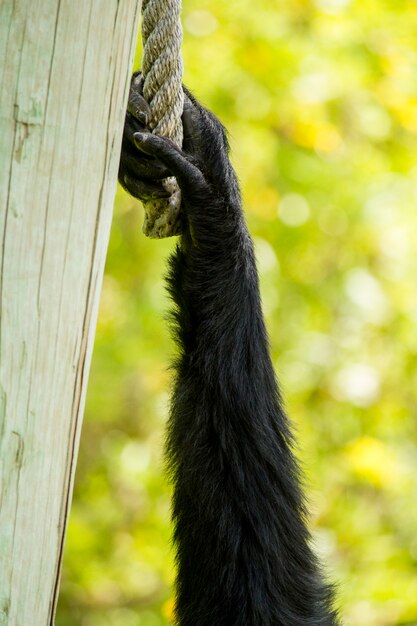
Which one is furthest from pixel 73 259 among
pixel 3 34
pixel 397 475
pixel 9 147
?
pixel 397 475

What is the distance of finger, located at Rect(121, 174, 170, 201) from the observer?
1.57m

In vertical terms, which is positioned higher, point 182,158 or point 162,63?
→ point 162,63

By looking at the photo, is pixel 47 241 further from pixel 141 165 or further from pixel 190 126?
pixel 190 126

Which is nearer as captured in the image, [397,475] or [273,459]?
[273,459]

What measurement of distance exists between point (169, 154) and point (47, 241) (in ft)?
1.13

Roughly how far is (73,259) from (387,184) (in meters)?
2.90

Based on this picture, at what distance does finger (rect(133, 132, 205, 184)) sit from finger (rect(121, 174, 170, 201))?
0.05 meters

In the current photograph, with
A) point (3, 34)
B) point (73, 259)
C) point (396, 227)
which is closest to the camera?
point (3, 34)

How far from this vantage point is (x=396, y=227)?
3859 millimetres

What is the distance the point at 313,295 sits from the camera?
4.26 metres

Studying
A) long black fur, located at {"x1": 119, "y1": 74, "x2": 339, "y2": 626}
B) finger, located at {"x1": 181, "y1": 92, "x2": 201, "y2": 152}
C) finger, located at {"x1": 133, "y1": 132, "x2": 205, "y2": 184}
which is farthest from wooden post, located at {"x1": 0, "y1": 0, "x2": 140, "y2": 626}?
long black fur, located at {"x1": 119, "y1": 74, "x2": 339, "y2": 626}

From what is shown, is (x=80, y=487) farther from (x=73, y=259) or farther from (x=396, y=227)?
(x=73, y=259)

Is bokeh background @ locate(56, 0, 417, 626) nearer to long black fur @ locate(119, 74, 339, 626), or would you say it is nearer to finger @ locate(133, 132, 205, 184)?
long black fur @ locate(119, 74, 339, 626)

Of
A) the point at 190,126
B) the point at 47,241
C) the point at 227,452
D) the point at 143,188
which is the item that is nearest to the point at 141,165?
the point at 143,188
